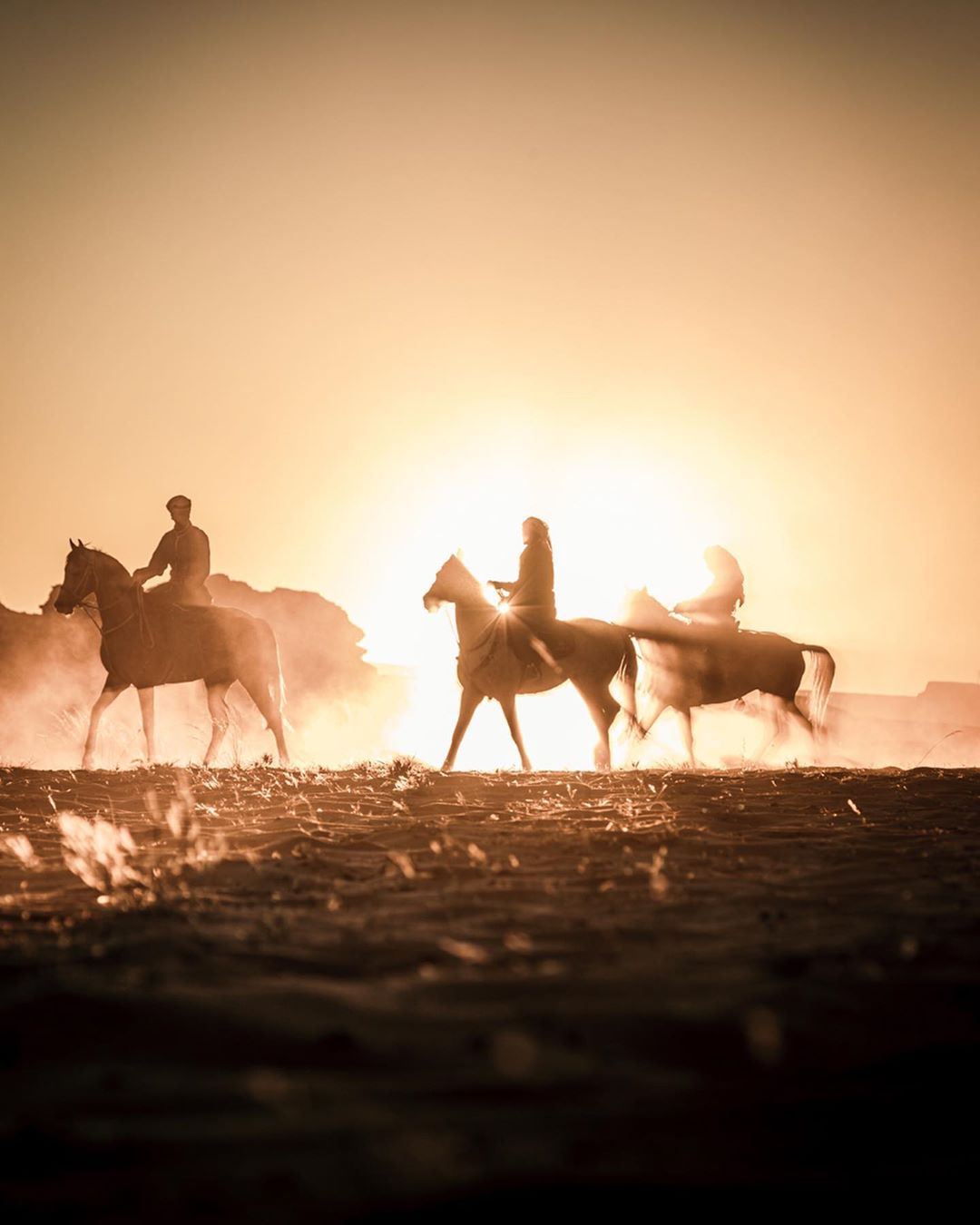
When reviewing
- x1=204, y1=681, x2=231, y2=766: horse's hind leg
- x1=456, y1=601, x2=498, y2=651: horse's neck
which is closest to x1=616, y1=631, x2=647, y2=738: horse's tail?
x1=456, y1=601, x2=498, y2=651: horse's neck

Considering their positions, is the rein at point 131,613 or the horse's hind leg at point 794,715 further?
the horse's hind leg at point 794,715

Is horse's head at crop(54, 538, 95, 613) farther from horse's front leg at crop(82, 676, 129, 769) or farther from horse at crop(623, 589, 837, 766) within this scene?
horse at crop(623, 589, 837, 766)

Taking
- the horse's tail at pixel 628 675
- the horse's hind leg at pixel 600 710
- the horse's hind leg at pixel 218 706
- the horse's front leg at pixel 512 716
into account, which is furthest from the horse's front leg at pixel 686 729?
the horse's hind leg at pixel 218 706

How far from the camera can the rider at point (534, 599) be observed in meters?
11.4

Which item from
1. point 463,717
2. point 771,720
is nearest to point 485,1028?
point 463,717

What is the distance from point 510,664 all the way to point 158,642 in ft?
16.9

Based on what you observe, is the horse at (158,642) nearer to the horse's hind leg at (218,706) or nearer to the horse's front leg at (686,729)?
the horse's hind leg at (218,706)

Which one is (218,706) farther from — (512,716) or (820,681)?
(820,681)

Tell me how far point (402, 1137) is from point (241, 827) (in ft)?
15.8

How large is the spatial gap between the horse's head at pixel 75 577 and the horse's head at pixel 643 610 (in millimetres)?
7363

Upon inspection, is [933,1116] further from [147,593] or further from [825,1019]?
[147,593]

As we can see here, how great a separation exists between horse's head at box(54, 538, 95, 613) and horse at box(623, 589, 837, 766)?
740cm

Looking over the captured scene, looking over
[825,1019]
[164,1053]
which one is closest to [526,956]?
[825,1019]

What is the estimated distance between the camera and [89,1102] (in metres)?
2.30
